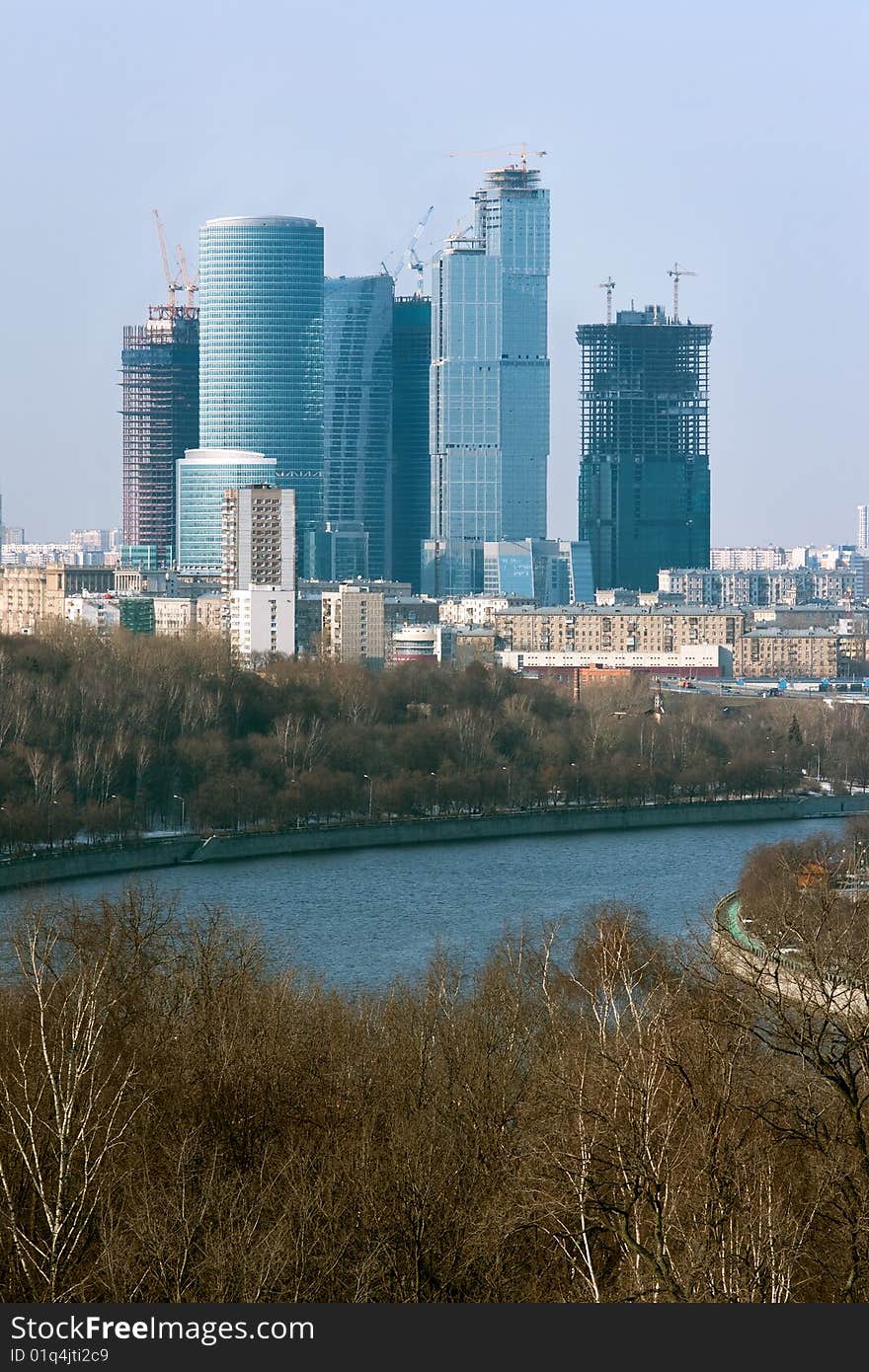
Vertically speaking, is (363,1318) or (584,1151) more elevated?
(363,1318)

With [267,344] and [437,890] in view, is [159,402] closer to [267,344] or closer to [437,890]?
[267,344]

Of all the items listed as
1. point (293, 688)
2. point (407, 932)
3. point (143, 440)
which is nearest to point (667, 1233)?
point (407, 932)

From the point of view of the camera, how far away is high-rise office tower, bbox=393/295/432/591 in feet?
203

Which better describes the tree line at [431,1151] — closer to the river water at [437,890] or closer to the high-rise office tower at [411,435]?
the river water at [437,890]

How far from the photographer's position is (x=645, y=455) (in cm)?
6538

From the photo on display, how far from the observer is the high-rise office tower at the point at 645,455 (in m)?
65.1

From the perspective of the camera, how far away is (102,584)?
46.1 metres

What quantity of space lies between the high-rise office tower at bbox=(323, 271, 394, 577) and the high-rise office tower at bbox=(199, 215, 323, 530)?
1437 millimetres

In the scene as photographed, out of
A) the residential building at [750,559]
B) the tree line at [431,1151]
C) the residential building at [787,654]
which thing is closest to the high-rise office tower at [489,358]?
the residential building at [787,654]

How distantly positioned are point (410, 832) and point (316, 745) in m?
2.25

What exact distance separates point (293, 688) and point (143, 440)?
3840 centimetres

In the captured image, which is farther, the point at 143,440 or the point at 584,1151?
the point at 143,440

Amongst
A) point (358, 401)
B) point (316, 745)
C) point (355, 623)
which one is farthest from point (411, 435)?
point (316, 745)

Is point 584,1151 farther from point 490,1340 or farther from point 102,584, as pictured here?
point 102,584
